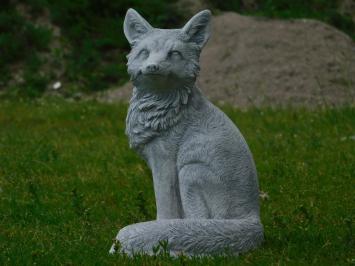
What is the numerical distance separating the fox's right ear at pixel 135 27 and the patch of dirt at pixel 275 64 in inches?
279

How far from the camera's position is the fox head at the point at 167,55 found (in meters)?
6.38

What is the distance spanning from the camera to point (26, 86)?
16172mm

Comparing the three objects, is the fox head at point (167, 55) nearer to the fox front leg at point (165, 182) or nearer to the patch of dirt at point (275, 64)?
the fox front leg at point (165, 182)

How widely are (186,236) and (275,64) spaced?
9.70 meters

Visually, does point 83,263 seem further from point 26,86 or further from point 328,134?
point 26,86

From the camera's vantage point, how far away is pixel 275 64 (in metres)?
15.6

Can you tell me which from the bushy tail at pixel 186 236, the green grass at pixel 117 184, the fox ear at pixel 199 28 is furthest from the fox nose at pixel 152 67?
the green grass at pixel 117 184

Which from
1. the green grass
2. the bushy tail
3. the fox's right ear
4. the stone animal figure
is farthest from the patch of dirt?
the bushy tail

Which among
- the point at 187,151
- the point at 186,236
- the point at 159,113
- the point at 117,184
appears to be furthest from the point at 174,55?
the point at 117,184

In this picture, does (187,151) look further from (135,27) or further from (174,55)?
(135,27)

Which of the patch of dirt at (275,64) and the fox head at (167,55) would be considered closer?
the fox head at (167,55)

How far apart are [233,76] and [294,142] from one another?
485cm

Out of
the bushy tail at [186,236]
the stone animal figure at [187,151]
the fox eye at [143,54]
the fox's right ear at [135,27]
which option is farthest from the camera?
the fox's right ear at [135,27]

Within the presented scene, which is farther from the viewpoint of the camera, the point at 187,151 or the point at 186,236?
the point at 187,151
